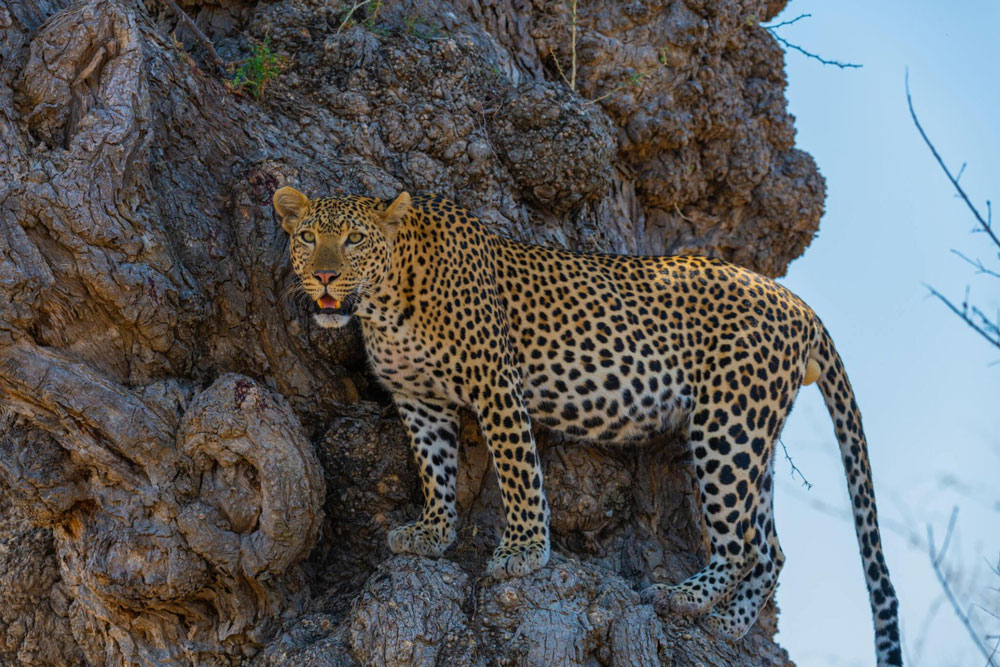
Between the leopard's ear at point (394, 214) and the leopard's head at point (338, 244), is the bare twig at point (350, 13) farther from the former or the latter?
the leopard's ear at point (394, 214)

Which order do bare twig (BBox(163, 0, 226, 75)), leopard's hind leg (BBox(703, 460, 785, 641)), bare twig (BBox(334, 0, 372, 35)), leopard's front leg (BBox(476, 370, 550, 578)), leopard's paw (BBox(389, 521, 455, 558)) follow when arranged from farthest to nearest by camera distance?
bare twig (BBox(334, 0, 372, 35))
bare twig (BBox(163, 0, 226, 75))
leopard's hind leg (BBox(703, 460, 785, 641))
leopard's paw (BBox(389, 521, 455, 558))
leopard's front leg (BBox(476, 370, 550, 578))

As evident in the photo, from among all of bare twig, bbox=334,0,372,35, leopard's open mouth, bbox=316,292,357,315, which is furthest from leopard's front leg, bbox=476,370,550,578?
bare twig, bbox=334,0,372,35

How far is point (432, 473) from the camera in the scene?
7.75 m

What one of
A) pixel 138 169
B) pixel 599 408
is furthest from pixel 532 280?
pixel 138 169

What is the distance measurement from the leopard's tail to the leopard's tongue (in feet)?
11.5

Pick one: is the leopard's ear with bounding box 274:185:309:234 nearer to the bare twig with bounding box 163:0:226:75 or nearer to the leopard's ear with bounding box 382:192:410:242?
the leopard's ear with bounding box 382:192:410:242

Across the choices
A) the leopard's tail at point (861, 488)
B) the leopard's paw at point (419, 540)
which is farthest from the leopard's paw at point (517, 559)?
the leopard's tail at point (861, 488)

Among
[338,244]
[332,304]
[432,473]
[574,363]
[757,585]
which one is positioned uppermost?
[338,244]

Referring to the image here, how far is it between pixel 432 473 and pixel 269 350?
1.33 metres

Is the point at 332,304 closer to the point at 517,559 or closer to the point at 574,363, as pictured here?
the point at 574,363

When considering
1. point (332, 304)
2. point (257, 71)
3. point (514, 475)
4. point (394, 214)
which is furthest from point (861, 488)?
point (257, 71)

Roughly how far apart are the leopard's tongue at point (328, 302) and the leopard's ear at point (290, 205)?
0.59 m

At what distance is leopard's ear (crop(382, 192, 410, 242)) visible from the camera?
7.56m

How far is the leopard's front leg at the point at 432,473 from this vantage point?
24.6 feet
